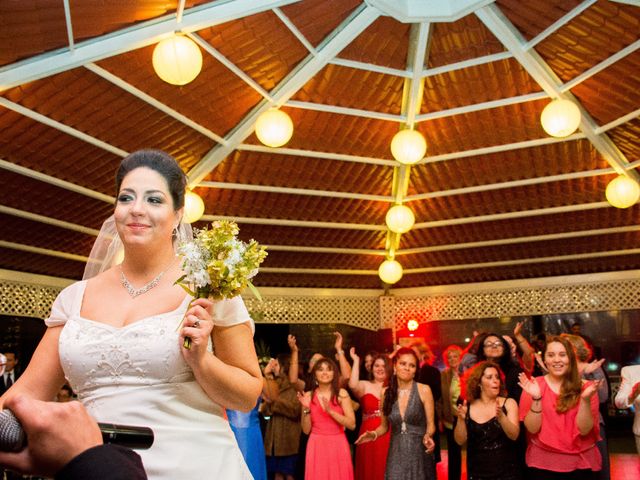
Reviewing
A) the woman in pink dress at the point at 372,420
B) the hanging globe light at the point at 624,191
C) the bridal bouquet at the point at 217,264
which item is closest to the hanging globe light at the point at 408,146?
the woman in pink dress at the point at 372,420

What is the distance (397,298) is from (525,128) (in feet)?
16.2

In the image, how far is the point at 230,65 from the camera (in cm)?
801

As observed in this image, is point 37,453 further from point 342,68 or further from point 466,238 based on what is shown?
point 466,238

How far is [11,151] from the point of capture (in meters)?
8.27

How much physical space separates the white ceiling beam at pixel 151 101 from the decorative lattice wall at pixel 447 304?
379 centimetres

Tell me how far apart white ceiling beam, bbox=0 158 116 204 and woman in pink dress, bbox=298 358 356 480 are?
3.75 metres

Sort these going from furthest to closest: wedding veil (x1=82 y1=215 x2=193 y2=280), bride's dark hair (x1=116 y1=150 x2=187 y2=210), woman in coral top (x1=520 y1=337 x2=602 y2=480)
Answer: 1. woman in coral top (x1=520 y1=337 x2=602 y2=480)
2. wedding veil (x1=82 y1=215 x2=193 y2=280)
3. bride's dark hair (x1=116 y1=150 x2=187 y2=210)

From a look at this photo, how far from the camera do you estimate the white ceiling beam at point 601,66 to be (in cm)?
775

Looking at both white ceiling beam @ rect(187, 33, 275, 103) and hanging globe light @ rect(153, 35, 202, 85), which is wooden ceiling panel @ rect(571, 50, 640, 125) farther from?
hanging globe light @ rect(153, 35, 202, 85)

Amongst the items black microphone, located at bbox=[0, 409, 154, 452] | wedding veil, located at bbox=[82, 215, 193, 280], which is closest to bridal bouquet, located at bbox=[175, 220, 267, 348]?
wedding veil, located at bbox=[82, 215, 193, 280]

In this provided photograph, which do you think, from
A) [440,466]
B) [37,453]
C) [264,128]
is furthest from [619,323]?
[37,453]

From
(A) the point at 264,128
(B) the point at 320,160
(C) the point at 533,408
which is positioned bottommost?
(C) the point at 533,408

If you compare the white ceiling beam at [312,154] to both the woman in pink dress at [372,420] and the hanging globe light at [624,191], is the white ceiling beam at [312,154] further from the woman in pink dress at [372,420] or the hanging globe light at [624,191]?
the woman in pink dress at [372,420]

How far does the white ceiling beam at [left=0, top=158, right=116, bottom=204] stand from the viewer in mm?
8320
